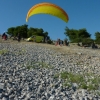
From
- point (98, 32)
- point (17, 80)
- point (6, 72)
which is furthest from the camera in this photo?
point (98, 32)

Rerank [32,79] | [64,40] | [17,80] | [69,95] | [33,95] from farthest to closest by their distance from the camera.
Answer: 1. [64,40]
2. [32,79]
3. [17,80]
4. [69,95]
5. [33,95]

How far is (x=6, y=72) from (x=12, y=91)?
356 cm

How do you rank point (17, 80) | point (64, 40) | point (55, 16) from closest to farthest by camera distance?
1. point (17, 80)
2. point (55, 16)
3. point (64, 40)

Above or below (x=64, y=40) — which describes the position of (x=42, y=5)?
above

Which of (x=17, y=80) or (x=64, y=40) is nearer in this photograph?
(x=17, y=80)

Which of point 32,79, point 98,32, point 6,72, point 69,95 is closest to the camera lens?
point 69,95

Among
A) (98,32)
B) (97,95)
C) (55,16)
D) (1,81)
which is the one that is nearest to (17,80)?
(1,81)

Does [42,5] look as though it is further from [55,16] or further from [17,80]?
[17,80]

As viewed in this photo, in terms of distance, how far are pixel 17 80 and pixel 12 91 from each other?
191 cm

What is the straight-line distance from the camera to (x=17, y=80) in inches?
375

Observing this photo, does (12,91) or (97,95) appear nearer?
(12,91)

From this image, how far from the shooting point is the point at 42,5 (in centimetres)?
2573

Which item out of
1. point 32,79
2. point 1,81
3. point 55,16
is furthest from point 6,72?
point 55,16

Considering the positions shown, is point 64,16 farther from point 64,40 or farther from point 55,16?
point 64,40
